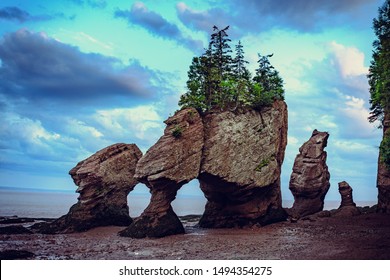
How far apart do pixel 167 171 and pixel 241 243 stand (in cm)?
821

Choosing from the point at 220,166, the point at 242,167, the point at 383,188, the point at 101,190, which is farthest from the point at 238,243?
the point at 383,188

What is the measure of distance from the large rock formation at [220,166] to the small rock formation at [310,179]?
436 cm

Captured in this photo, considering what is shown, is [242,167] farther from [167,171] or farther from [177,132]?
[167,171]

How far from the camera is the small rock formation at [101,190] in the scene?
115ft

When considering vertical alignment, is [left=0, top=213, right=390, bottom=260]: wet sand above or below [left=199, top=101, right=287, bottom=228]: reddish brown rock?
below

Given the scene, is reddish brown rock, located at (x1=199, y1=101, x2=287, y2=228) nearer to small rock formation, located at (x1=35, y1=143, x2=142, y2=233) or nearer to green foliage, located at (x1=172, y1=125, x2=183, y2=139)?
green foliage, located at (x1=172, y1=125, x2=183, y2=139)

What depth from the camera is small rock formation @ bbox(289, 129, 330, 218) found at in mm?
41750

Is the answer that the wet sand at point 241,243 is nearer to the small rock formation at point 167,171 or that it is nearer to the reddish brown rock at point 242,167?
the small rock formation at point 167,171

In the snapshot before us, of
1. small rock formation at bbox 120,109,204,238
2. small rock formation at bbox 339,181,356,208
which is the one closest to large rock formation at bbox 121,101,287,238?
small rock formation at bbox 120,109,204,238

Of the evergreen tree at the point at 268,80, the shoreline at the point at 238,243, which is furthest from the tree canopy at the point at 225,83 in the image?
the shoreline at the point at 238,243

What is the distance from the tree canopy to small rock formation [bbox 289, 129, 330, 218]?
24.2 feet

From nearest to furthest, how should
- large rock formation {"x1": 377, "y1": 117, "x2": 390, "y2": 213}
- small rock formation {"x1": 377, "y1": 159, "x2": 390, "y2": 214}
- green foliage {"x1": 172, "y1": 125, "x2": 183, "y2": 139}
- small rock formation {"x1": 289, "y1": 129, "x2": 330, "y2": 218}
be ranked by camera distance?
green foliage {"x1": 172, "y1": 125, "x2": 183, "y2": 139} < large rock formation {"x1": 377, "y1": 117, "x2": 390, "y2": 213} < small rock formation {"x1": 377, "y1": 159, "x2": 390, "y2": 214} < small rock formation {"x1": 289, "y1": 129, "x2": 330, "y2": 218}
